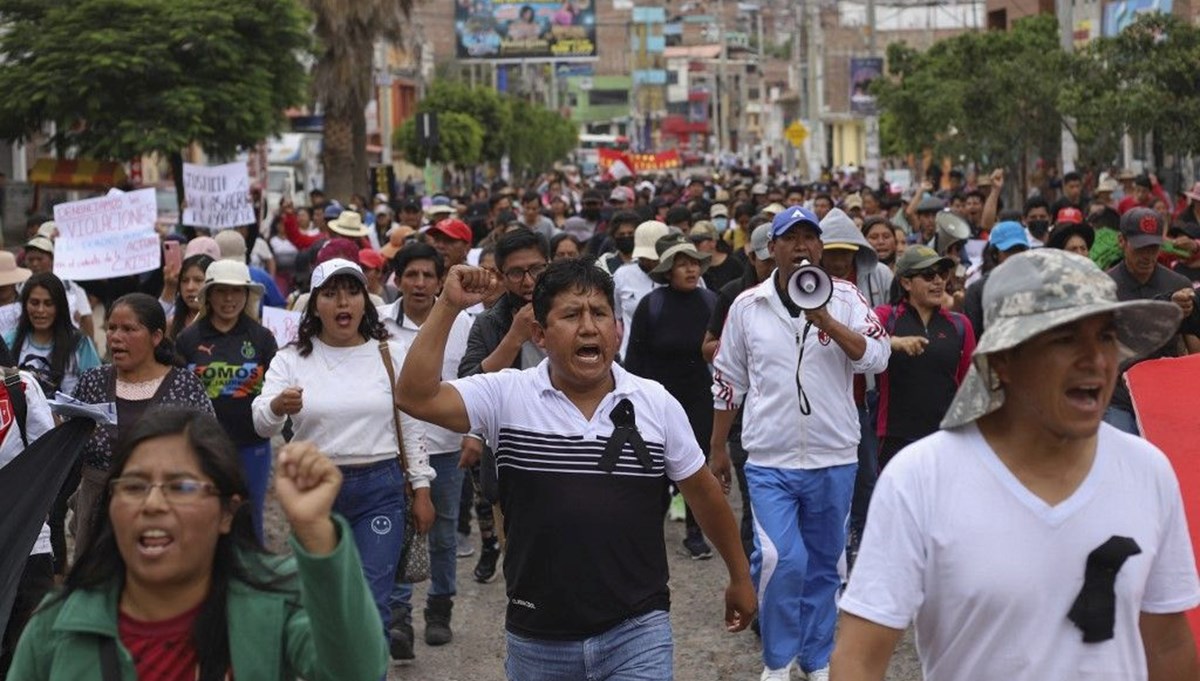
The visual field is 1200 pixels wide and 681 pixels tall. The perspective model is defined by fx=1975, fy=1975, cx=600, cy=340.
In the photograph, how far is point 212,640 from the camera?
347cm

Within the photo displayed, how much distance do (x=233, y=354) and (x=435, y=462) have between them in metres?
1.06

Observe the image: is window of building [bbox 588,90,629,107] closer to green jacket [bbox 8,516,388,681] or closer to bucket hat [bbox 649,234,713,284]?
bucket hat [bbox 649,234,713,284]

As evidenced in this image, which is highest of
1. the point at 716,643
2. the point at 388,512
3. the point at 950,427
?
the point at 950,427

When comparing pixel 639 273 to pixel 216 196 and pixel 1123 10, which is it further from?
pixel 1123 10

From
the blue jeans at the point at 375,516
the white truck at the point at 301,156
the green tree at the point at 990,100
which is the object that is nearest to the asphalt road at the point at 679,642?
the blue jeans at the point at 375,516

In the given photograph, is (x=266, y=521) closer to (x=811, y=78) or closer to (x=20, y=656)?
(x=20, y=656)

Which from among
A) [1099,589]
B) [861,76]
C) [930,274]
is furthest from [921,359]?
[861,76]

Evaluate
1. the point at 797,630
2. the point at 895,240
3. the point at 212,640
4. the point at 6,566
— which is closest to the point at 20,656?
the point at 212,640

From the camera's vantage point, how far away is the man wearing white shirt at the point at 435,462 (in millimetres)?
8898

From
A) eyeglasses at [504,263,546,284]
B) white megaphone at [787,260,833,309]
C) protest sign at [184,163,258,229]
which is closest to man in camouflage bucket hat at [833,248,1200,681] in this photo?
white megaphone at [787,260,833,309]

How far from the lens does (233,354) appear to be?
9.06 metres

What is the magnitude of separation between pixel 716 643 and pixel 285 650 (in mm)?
5742

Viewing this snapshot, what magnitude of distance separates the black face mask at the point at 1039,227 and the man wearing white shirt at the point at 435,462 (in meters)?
8.08

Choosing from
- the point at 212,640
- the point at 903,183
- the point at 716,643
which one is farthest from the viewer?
the point at 903,183
